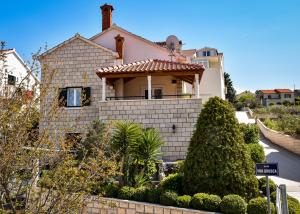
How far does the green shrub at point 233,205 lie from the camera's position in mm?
8227

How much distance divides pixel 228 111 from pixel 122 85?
11938 mm

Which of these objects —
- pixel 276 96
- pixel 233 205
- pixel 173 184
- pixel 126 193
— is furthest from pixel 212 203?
pixel 276 96

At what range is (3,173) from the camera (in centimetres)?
446

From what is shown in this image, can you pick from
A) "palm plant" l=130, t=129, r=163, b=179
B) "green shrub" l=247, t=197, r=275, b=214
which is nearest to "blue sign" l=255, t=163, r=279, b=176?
"green shrub" l=247, t=197, r=275, b=214

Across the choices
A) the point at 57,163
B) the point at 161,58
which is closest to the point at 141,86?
the point at 161,58

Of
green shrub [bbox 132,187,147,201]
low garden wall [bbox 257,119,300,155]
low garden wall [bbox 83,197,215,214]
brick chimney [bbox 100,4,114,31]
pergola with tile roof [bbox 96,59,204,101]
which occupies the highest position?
brick chimney [bbox 100,4,114,31]

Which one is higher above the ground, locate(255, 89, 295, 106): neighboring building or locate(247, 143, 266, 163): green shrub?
locate(255, 89, 295, 106): neighboring building

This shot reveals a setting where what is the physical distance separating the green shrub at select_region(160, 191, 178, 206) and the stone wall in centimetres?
692

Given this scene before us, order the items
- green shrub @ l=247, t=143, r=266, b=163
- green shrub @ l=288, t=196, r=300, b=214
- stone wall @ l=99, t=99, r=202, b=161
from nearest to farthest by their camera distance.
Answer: green shrub @ l=288, t=196, r=300, b=214 → green shrub @ l=247, t=143, r=266, b=163 → stone wall @ l=99, t=99, r=202, b=161

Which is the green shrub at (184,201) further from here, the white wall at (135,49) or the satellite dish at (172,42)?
the satellite dish at (172,42)

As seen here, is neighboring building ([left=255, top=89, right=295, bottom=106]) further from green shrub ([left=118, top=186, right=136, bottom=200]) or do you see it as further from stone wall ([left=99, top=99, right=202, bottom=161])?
green shrub ([left=118, top=186, right=136, bottom=200])

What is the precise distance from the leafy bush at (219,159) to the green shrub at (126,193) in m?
1.93

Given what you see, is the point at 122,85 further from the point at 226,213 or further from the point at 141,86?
the point at 226,213

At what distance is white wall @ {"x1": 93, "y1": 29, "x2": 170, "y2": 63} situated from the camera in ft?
73.6
